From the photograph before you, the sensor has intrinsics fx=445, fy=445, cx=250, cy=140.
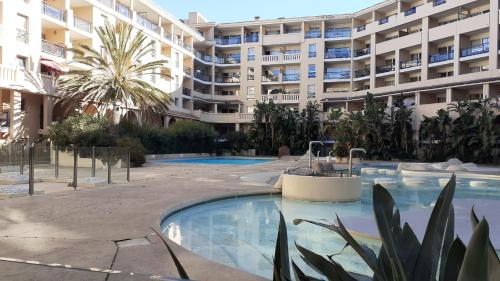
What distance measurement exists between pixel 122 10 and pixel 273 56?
21276 mm

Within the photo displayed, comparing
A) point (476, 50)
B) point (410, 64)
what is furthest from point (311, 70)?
point (476, 50)

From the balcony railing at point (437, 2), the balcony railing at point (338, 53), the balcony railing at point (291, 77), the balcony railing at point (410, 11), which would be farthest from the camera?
the balcony railing at point (291, 77)

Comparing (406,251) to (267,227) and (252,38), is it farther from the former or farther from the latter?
(252,38)

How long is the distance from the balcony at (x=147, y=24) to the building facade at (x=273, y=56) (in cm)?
18

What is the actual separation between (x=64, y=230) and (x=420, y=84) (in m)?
38.4

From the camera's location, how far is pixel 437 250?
64.8 inches

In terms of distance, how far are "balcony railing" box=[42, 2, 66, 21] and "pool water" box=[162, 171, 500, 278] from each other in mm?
22962

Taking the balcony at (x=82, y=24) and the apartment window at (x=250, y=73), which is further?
the apartment window at (x=250, y=73)

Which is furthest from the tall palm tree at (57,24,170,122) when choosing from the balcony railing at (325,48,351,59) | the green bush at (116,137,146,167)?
the balcony railing at (325,48,351,59)

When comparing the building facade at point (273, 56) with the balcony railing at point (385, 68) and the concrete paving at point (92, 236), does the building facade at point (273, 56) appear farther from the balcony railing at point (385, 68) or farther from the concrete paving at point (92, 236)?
the concrete paving at point (92, 236)

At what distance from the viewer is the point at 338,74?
167 feet

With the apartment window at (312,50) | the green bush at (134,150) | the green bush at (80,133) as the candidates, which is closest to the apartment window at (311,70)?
the apartment window at (312,50)

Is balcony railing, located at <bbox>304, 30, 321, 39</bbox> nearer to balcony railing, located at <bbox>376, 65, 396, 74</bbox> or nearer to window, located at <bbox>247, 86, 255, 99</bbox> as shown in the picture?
balcony railing, located at <bbox>376, 65, 396, 74</bbox>

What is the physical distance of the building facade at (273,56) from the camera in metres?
27.5
